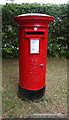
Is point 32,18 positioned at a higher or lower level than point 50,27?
lower

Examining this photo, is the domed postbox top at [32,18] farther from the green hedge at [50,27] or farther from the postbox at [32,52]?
the green hedge at [50,27]

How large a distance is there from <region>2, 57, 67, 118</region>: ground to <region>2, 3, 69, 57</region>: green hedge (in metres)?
0.84

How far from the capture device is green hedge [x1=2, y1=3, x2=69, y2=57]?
14.5 feet

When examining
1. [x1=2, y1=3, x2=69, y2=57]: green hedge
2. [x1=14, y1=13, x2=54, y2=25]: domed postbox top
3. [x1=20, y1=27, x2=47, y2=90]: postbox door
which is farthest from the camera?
[x1=2, y1=3, x2=69, y2=57]: green hedge

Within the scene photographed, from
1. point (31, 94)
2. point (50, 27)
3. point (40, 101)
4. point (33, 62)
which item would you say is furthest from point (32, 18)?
point (50, 27)

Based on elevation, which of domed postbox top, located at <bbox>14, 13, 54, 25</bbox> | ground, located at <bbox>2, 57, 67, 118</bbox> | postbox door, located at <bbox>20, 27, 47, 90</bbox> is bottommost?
ground, located at <bbox>2, 57, 67, 118</bbox>

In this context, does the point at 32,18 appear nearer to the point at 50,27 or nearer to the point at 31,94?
the point at 31,94

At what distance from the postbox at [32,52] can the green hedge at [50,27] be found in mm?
2195

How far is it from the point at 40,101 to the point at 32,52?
1.02m

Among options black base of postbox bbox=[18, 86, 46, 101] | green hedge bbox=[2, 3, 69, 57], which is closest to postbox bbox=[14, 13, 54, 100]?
black base of postbox bbox=[18, 86, 46, 101]

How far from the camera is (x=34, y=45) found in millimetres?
2340

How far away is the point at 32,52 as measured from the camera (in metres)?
2.37

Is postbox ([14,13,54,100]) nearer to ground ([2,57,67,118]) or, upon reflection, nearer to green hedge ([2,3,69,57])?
ground ([2,57,67,118])

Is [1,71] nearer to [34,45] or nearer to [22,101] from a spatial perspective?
[22,101]
